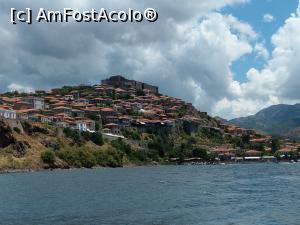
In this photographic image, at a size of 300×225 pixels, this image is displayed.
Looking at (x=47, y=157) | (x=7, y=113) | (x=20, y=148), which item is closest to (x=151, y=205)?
(x=47, y=157)

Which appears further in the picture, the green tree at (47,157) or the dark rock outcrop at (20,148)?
the green tree at (47,157)

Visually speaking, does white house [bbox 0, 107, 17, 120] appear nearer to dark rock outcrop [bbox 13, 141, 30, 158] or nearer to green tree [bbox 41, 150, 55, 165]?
dark rock outcrop [bbox 13, 141, 30, 158]

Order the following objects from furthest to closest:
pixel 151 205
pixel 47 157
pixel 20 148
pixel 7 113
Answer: pixel 7 113, pixel 47 157, pixel 20 148, pixel 151 205

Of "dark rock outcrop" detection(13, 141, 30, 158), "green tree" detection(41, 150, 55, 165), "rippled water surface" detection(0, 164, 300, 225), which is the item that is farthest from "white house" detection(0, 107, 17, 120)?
"rippled water surface" detection(0, 164, 300, 225)

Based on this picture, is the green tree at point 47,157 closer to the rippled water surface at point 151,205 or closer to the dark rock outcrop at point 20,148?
the dark rock outcrop at point 20,148

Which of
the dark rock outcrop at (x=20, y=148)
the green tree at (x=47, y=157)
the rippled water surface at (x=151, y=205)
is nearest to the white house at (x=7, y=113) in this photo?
the dark rock outcrop at (x=20, y=148)

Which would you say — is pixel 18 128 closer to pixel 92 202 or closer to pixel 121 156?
pixel 121 156

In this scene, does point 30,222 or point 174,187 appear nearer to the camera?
point 30,222

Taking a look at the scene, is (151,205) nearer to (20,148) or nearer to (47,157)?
(47,157)

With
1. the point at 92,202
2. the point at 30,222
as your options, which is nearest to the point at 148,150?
the point at 92,202

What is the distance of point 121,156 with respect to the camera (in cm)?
15625

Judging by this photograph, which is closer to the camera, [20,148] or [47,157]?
[20,148]

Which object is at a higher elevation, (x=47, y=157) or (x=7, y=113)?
(x=7, y=113)

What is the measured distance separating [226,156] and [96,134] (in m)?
55.6
